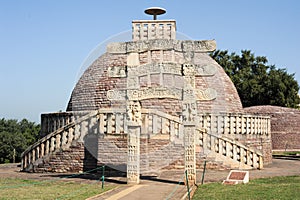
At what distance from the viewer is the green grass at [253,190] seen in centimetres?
902

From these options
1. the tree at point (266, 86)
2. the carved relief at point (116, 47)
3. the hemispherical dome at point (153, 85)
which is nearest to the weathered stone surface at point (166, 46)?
the carved relief at point (116, 47)

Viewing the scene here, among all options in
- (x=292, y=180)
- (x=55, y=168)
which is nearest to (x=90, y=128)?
(x=55, y=168)

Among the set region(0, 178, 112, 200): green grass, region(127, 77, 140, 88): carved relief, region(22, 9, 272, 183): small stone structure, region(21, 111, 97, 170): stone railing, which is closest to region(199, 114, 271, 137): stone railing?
region(22, 9, 272, 183): small stone structure

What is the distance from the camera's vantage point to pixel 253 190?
9.91 m

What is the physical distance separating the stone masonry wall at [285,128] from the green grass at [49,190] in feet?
73.0

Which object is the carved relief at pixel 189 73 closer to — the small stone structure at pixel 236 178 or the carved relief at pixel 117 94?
the carved relief at pixel 117 94

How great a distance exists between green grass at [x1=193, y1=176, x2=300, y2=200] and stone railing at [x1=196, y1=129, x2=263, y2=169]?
3971 mm

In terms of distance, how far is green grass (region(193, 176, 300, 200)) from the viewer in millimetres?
9016

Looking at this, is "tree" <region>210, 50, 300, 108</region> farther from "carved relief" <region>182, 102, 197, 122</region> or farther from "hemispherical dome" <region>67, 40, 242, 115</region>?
"carved relief" <region>182, 102, 197, 122</region>

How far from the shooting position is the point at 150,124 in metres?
15.7

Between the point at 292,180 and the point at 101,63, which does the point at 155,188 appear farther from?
the point at 101,63

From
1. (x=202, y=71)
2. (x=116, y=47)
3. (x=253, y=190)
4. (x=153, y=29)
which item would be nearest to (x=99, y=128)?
(x=116, y=47)

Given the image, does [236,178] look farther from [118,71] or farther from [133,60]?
[118,71]

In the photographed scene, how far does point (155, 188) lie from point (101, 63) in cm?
1200
